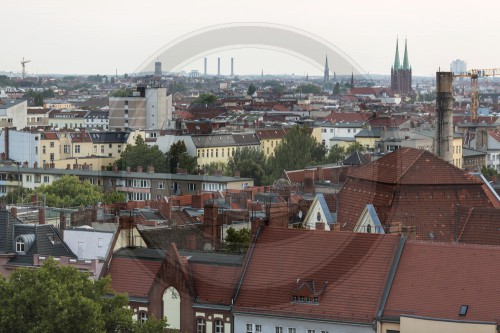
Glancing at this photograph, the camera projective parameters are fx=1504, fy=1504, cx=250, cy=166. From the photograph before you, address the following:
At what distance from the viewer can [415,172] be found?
159 feet

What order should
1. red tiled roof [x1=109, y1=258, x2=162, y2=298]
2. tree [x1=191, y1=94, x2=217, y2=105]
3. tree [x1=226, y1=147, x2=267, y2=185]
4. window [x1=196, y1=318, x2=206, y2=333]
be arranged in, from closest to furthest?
window [x1=196, y1=318, x2=206, y2=333], red tiled roof [x1=109, y1=258, x2=162, y2=298], tree [x1=226, y1=147, x2=267, y2=185], tree [x1=191, y1=94, x2=217, y2=105]

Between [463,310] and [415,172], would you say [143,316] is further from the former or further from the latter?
[415,172]

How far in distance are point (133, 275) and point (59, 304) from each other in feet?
16.7

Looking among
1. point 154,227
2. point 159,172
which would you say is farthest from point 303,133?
point 154,227

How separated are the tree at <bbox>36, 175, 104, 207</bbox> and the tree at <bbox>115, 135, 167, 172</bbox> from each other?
1188 cm

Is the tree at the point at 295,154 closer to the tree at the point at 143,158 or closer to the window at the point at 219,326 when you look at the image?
the tree at the point at 143,158

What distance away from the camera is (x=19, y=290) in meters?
35.7

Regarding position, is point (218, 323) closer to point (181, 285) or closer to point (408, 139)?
point (181, 285)

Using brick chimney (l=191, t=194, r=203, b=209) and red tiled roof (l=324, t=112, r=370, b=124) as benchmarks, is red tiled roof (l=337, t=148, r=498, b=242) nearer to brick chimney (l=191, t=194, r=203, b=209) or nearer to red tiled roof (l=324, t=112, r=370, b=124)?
brick chimney (l=191, t=194, r=203, b=209)

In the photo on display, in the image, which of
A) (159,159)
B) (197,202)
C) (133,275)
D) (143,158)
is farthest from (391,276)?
(159,159)

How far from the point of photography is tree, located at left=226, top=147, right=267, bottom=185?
3524 inches

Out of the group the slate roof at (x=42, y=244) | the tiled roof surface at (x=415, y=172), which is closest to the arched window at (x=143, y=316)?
the slate roof at (x=42, y=244)

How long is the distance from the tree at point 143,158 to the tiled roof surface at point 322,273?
53.8 metres

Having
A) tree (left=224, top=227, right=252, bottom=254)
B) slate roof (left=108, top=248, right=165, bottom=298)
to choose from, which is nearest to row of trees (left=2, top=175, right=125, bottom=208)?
tree (left=224, top=227, right=252, bottom=254)
